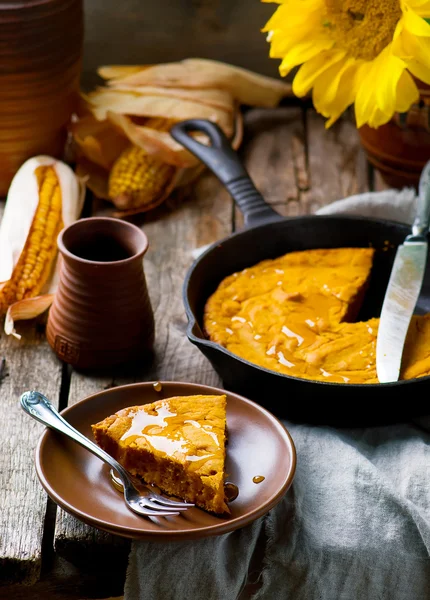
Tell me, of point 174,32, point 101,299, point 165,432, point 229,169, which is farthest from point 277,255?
point 174,32

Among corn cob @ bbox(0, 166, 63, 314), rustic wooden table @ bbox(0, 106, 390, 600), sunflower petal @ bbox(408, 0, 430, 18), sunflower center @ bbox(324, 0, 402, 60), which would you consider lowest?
rustic wooden table @ bbox(0, 106, 390, 600)

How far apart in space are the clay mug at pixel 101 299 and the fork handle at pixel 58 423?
9.0 inches

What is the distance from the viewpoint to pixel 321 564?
1.19 m

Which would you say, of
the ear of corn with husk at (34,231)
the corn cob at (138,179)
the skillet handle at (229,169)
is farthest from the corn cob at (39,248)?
the skillet handle at (229,169)

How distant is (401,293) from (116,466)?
0.62 meters

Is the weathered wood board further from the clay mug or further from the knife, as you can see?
the knife

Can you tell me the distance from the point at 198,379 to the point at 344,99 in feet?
2.05

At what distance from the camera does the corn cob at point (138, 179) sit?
6.55 feet

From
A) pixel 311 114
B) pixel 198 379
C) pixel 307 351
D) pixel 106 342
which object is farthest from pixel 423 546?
pixel 311 114

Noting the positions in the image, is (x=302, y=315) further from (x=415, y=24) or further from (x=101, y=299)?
(x=415, y=24)

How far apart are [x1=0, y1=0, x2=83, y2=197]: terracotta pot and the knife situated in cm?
86

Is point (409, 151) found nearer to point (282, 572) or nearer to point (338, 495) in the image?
point (338, 495)

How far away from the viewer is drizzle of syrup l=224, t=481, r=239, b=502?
3.86 feet

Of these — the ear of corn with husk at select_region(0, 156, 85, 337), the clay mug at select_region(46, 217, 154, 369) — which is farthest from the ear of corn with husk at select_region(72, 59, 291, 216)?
the clay mug at select_region(46, 217, 154, 369)
